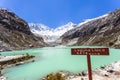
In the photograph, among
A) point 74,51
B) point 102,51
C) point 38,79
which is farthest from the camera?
point 38,79

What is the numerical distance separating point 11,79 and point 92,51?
3326 cm

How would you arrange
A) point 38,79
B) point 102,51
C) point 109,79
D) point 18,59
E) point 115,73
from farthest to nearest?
point 18,59 < point 38,79 < point 115,73 < point 109,79 < point 102,51

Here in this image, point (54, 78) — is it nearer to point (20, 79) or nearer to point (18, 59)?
point (20, 79)

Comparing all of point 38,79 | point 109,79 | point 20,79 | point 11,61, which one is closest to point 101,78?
point 109,79

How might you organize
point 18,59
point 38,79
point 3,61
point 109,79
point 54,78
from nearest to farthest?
point 54,78
point 109,79
point 38,79
point 3,61
point 18,59

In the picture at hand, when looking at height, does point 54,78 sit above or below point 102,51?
below

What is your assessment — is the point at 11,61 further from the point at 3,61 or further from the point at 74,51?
the point at 74,51

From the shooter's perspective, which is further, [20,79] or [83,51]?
[20,79]

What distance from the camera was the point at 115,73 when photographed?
39.5 m

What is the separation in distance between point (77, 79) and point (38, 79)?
11.6m

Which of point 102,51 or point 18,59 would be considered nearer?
point 102,51

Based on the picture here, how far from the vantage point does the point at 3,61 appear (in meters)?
89.4

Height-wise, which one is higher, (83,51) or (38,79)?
(83,51)

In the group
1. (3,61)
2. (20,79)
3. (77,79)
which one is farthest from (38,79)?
(3,61)
